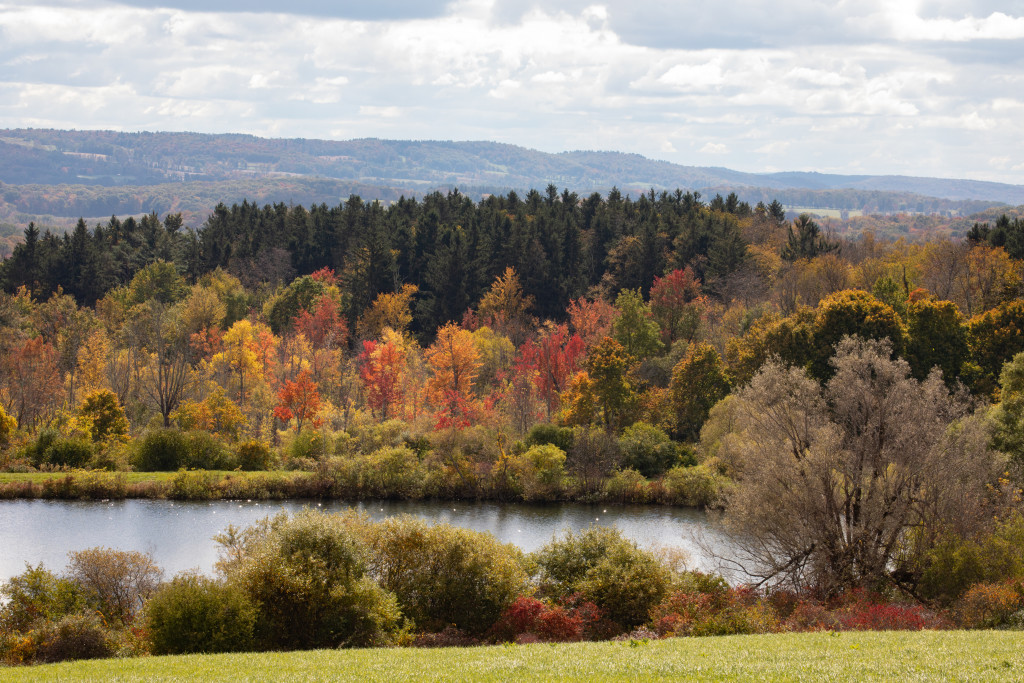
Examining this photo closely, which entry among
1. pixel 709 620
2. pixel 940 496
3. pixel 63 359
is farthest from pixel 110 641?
pixel 63 359

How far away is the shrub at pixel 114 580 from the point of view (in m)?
27.3

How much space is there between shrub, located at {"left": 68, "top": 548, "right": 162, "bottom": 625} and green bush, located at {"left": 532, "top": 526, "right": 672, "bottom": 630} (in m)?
13.3

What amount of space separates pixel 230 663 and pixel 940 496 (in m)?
24.7

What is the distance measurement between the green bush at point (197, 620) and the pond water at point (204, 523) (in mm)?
14090

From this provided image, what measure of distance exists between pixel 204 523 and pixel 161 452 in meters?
13.5

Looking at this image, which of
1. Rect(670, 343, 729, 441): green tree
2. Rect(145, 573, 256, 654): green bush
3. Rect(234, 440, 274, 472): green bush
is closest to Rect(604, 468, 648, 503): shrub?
Rect(670, 343, 729, 441): green tree

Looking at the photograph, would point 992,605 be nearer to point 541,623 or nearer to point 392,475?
point 541,623

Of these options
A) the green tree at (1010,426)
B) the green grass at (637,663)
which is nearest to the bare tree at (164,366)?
the green grass at (637,663)

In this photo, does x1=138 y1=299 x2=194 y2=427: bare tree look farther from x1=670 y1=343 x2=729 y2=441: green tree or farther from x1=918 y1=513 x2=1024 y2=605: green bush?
x1=918 y1=513 x2=1024 y2=605: green bush

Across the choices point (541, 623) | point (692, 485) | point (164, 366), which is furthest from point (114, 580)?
point (164, 366)

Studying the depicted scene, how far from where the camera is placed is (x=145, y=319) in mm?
86188

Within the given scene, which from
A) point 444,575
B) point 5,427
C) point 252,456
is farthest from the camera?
point 252,456

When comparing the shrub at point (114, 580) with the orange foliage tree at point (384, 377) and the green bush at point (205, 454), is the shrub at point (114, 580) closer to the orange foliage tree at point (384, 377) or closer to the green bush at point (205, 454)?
the green bush at point (205, 454)

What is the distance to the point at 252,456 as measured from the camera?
5947cm
